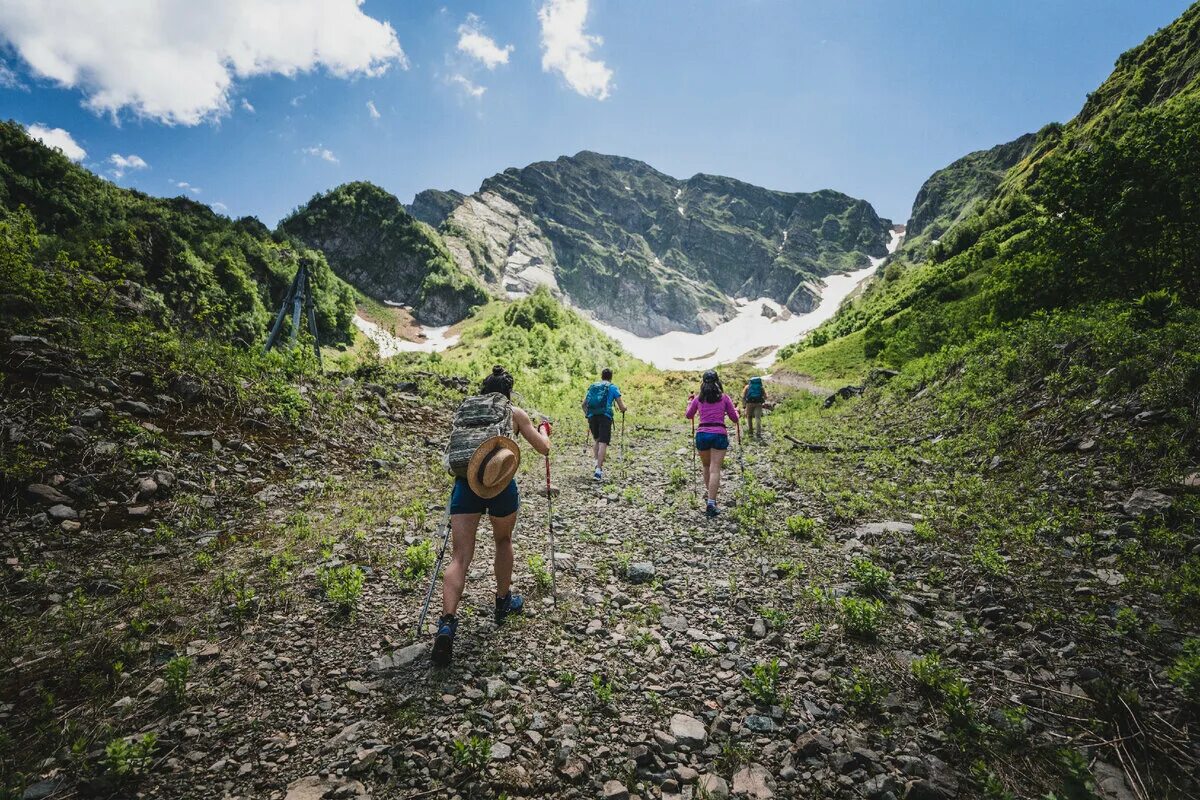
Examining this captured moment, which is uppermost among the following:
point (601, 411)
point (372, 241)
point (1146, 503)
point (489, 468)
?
point (372, 241)

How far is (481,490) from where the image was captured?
5.18 m

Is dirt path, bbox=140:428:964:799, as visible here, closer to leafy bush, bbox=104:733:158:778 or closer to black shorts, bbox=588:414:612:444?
leafy bush, bbox=104:733:158:778

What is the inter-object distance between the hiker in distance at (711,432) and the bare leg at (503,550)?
5170 millimetres

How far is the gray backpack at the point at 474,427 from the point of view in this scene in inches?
211

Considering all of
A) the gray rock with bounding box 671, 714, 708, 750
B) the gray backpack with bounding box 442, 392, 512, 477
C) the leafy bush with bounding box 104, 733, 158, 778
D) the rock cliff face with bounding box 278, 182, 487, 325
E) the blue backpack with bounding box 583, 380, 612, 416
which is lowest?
the gray rock with bounding box 671, 714, 708, 750

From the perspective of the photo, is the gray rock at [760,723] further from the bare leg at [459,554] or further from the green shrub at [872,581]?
the bare leg at [459,554]

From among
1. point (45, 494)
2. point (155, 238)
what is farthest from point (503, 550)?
point (155, 238)

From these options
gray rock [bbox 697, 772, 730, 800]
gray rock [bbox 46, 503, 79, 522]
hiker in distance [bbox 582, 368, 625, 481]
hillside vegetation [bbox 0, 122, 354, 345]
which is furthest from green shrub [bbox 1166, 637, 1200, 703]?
hillside vegetation [bbox 0, 122, 354, 345]

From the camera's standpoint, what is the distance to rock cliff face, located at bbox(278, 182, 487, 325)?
10369cm

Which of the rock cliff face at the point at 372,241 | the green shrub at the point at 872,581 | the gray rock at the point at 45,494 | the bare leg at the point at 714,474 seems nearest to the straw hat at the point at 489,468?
the green shrub at the point at 872,581

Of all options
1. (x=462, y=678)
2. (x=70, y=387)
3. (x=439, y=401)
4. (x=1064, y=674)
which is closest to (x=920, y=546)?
(x=1064, y=674)

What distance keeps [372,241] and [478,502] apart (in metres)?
120

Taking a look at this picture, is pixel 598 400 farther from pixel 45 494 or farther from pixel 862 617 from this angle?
pixel 45 494

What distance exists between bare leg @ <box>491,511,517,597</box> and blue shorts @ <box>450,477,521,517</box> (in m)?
0.08
